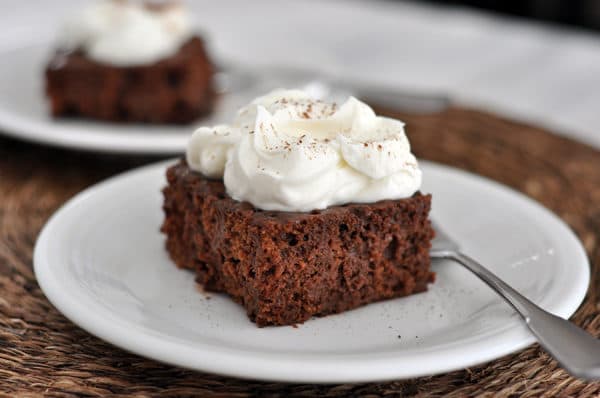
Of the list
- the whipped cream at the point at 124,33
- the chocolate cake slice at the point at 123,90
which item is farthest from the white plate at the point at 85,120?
the whipped cream at the point at 124,33

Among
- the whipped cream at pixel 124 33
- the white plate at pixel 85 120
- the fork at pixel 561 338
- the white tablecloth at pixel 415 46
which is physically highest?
the fork at pixel 561 338

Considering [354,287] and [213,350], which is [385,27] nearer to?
[354,287]

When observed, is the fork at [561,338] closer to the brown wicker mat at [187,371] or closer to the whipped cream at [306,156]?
the brown wicker mat at [187,371]

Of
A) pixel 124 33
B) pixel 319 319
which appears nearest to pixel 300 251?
pixel 319 319

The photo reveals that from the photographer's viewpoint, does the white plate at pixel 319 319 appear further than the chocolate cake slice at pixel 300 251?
No

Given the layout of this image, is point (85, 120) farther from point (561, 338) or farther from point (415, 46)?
point (415, 46)

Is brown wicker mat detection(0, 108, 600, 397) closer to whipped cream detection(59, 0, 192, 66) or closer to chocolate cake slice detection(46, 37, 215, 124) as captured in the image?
chocolate cake slice detection(46, 37, 215, 124)
